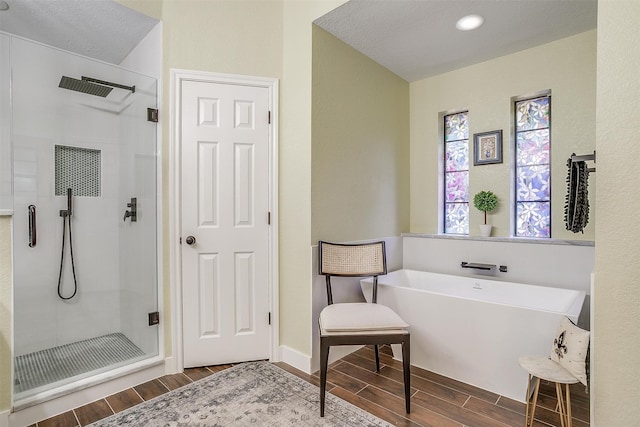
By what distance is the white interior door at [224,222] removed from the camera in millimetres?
2424

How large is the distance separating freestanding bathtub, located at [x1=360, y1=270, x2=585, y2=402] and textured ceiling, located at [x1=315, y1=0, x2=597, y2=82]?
1994 millimetres

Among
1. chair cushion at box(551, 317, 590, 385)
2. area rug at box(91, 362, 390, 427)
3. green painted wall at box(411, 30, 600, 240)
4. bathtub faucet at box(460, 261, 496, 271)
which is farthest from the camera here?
bathtub faucet at box(460, 261, 496, 271)

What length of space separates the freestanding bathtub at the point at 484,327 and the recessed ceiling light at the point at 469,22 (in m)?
2.02

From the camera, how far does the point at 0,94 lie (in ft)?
6.47

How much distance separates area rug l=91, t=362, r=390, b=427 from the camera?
1841 millimetres

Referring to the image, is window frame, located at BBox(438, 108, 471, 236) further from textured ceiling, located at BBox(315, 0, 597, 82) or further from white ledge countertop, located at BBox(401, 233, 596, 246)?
textured ceiling, located at BBox(315, 0, 597, 82)

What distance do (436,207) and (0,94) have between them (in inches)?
140

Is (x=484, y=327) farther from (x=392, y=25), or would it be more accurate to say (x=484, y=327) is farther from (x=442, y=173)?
(x=392, y=25)

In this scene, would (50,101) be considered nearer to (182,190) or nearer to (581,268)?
(182,190)

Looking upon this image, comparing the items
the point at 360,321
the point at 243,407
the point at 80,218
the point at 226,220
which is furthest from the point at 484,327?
the point at 80,218

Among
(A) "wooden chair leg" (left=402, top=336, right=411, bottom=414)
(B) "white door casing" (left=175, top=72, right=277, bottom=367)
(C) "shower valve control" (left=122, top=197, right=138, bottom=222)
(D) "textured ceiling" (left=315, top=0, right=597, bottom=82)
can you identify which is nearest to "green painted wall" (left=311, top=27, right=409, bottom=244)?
(D) "textured ceiling" (left=315, top=0, right=597, bottom=82)

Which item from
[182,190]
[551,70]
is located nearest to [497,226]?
[551,70]

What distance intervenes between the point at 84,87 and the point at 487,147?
135 inches

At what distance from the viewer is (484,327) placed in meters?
2.11
